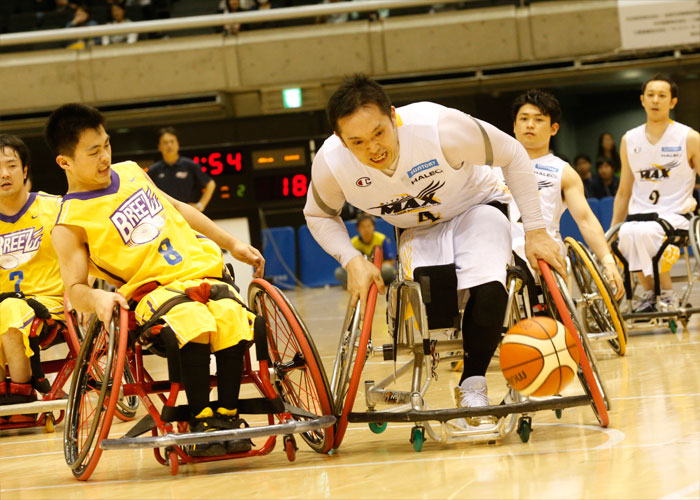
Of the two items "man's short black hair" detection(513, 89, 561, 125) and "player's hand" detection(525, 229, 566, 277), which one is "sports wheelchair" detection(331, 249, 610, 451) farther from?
"man's short black hair" detection(513, 89, 561, 125)

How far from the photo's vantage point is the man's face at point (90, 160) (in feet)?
10.7

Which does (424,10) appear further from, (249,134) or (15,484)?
(15,484)

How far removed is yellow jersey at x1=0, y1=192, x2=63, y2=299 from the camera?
4531 millimetres

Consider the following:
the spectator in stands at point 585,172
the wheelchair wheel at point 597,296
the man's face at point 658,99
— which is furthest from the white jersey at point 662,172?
the spectator in stands at point 585,172

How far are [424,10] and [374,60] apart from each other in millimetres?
833

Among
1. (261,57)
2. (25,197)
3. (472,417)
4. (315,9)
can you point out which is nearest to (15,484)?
(472,417)

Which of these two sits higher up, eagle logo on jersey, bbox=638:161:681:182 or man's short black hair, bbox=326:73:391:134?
man's short black hair, bbox=326:73:391:134

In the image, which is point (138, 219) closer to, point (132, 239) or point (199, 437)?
point (132, 239)

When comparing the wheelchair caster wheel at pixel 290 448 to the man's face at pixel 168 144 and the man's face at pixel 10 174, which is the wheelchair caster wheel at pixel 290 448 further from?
the man's face at pixel 168 144

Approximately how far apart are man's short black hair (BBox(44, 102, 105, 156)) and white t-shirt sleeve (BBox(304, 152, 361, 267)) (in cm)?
75

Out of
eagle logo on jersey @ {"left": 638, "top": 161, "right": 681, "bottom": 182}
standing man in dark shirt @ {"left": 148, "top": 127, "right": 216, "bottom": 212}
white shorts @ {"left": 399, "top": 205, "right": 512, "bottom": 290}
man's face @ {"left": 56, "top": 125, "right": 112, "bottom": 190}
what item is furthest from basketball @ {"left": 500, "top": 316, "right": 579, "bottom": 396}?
standing man in dark shirt @ {"left": 148, "top": 127, "right": 216, "bottom": 212}

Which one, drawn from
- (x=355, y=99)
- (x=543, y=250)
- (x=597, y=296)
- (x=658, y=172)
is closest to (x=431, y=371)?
(x=543, y=250)

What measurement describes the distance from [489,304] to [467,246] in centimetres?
23

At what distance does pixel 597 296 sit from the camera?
193 inches
